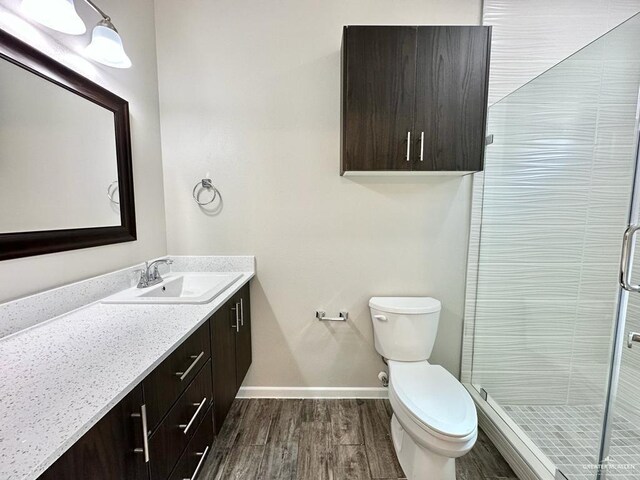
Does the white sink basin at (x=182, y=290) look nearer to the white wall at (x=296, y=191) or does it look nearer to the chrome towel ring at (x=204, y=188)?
the white wall at (x=296, y=191)

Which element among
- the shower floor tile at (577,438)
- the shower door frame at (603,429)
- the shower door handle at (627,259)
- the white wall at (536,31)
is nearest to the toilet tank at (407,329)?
the shower door frame at (603,429)

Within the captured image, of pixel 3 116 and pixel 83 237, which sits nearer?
pixel 3 116

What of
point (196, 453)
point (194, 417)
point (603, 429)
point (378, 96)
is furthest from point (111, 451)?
point (603, 429)

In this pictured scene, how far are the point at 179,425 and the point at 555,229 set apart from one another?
6.70 ft

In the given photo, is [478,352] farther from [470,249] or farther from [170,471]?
[170,471]

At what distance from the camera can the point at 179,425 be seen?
0.97 m

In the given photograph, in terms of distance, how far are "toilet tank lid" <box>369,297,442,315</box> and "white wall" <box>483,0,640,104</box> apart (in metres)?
1.37

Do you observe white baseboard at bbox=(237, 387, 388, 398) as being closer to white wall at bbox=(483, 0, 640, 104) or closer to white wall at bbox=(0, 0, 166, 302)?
white wall at bbox=(0, 0, 166, 302)

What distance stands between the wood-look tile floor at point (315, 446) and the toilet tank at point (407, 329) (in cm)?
46

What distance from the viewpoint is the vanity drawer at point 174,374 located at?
0.81 m

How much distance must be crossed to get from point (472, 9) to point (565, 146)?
984mm

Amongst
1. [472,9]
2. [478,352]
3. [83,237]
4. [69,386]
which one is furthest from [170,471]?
[472,9]

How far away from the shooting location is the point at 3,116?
94 cm

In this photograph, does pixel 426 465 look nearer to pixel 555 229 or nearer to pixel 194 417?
pixel 194 417
